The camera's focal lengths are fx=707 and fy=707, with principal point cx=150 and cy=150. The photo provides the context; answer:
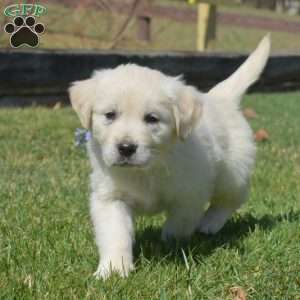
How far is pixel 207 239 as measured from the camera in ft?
10.8

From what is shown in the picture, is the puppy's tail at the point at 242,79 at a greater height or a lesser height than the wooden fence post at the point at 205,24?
greater

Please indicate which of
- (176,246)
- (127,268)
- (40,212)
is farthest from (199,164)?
(40,212)

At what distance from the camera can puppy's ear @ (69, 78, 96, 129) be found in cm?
295

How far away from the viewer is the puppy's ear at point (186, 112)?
9.50 feet

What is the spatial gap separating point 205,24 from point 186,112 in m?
8.56

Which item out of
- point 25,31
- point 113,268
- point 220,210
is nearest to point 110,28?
point 25,31

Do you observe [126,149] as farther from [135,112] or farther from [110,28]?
[110,28]

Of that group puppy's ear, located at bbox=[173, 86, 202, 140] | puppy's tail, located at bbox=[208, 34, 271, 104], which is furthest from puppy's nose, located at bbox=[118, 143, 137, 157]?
puppy's tail, located at bbox=[208, 34, 271, 104]

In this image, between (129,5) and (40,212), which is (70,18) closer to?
(129,5)

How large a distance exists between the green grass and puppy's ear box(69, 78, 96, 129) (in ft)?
1.69

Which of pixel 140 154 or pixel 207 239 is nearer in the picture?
pixel 140 154

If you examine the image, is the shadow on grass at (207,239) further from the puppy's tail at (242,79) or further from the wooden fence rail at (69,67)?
the wooden fence rail at (69,67)

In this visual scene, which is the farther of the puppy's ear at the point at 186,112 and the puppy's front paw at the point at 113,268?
the puppy's ear at the point at 186,112

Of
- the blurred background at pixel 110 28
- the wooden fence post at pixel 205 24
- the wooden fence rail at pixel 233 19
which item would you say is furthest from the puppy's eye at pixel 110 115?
the wooden fence rail at pixel 233 19
